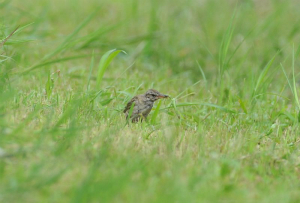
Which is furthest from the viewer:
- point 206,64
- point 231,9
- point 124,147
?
point 231,9

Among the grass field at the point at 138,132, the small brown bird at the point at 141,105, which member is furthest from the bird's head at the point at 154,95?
the grass field at the point at 138,132

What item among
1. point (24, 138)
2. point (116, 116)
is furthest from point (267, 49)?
point (24, 138)

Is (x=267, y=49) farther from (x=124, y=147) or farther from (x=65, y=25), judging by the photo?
(x=124, y=147)

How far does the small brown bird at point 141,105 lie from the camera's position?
585 cm

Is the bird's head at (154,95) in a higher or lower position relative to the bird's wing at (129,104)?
higher

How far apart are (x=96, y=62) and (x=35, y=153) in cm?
483

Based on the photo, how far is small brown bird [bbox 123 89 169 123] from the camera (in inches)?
230

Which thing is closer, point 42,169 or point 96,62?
point 42,169

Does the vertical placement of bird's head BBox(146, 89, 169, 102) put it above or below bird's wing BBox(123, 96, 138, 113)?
above

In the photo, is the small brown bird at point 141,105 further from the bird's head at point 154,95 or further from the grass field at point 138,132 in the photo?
the grass field at point 138,132

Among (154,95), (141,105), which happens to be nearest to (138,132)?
(141,105)

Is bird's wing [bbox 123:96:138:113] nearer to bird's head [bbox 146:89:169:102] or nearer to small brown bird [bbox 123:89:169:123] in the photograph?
small brown bird [bbox 123:89:169:123]

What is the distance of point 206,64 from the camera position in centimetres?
926

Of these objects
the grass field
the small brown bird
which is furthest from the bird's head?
the grass field
